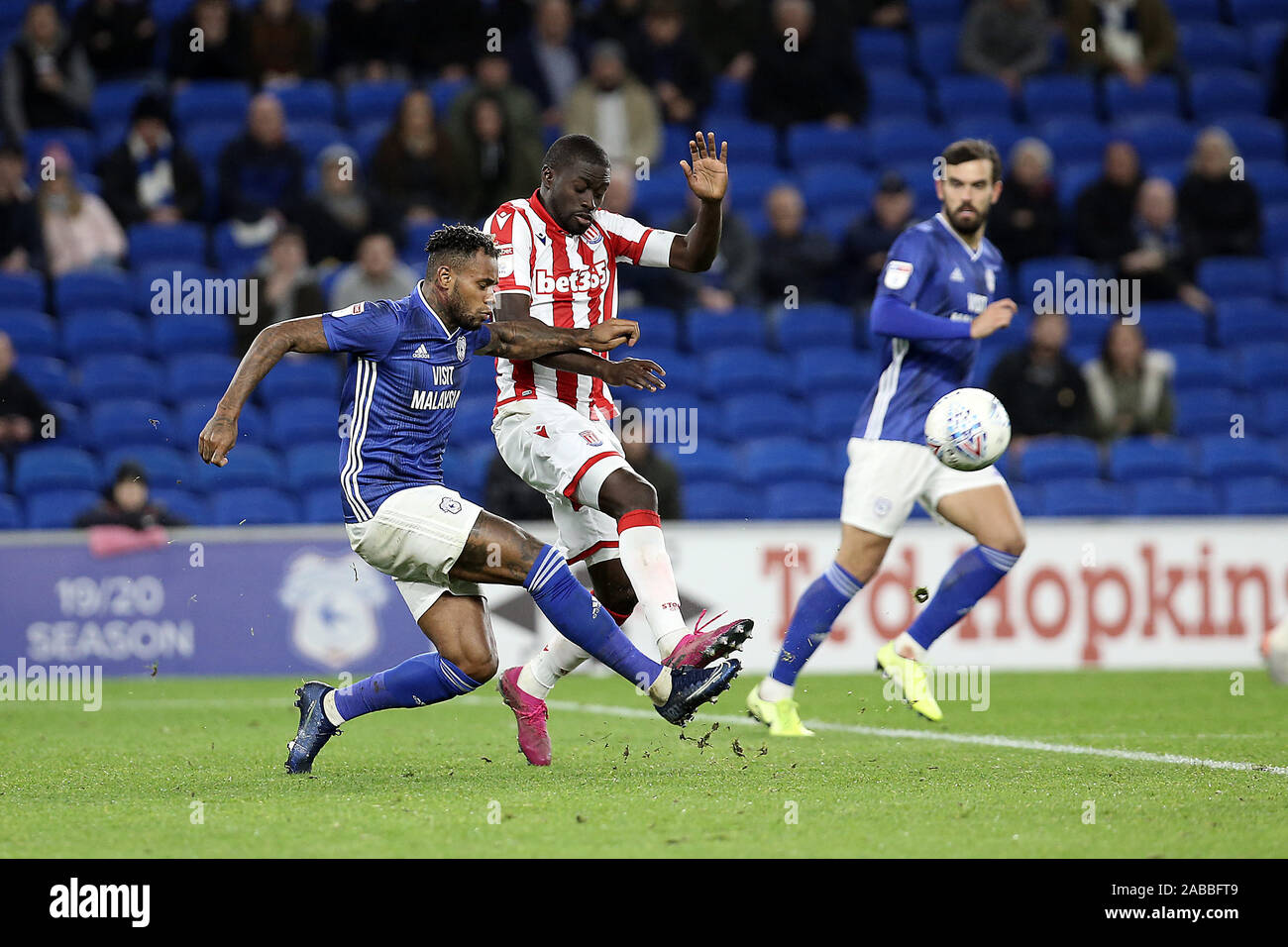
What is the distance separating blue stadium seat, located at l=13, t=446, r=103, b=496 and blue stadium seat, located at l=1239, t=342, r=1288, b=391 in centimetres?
899

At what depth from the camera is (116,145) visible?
1380 centimetres

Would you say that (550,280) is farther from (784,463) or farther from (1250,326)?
(1250,326)

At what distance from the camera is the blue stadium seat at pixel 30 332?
41.5 ft

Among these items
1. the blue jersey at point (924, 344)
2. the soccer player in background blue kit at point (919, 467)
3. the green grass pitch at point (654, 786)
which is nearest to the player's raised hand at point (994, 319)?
the soccer player in background blue kit at point (919, 467)

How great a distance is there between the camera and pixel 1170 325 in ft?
44.9

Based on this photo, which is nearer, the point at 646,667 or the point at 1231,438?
the point at 646,667

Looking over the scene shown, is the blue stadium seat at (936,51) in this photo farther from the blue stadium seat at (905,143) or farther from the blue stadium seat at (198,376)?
the blue stadium seat at (198,376)

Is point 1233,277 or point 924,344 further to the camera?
point 1233,277

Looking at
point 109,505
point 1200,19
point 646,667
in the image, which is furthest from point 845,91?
point 646,667

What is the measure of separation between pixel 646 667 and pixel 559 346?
3.97ft

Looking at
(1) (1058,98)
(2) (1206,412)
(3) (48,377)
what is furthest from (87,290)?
(2) (1206,412)

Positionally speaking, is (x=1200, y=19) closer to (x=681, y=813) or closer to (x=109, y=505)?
(x=109, y=505)

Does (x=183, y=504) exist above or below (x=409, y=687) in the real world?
above

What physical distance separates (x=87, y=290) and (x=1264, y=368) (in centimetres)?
949
